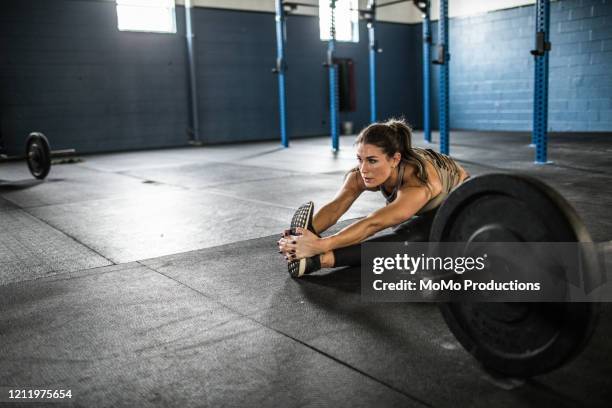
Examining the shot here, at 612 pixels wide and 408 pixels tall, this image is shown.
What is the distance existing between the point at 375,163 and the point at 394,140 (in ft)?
0.38

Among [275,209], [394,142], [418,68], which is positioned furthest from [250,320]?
[418,68]

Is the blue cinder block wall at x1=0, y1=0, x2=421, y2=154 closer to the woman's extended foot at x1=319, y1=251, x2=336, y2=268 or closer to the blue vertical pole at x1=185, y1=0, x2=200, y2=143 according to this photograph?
the blue vertical pole at x1=185, y1=0, x2=200, y2=143

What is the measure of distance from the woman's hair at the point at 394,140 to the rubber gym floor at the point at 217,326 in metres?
0.56

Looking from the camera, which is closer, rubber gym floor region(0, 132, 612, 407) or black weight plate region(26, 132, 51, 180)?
rubber gym floor region(0, 132, 612, 407)

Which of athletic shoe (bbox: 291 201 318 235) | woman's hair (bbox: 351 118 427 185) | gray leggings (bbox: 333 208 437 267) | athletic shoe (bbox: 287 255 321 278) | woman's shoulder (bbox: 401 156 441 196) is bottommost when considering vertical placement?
athletic shoe (bbox: 287 255 321 278)

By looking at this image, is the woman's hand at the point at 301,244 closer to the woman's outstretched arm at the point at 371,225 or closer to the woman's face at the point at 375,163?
the woman's outstretched arm at the point at 371,225

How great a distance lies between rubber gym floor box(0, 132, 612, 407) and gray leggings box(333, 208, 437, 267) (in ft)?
0.31

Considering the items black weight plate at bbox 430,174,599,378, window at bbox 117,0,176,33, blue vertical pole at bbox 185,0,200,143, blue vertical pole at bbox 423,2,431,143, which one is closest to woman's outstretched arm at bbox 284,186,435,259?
black weight plate at bbox 430,174,599,378

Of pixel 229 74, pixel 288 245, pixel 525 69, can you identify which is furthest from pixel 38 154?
pixel 525 69

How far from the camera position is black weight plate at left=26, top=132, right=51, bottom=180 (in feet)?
20.3

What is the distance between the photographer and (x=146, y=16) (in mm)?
10461

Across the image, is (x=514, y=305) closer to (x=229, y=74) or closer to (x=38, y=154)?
(x=38, y=154)

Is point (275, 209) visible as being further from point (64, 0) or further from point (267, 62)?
point (267, 62)

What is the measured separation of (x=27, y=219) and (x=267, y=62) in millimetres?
8425
